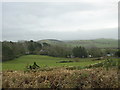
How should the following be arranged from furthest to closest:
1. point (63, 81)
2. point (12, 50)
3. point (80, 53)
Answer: point (80, 53) < point (12, 50) < point (63, 81)

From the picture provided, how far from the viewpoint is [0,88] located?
4.69m

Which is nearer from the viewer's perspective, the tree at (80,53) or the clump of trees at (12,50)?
the clump of trees at (12,50)

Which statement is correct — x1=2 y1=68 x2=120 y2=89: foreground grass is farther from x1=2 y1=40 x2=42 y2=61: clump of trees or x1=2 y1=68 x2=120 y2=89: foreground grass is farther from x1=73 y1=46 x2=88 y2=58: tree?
x1=73 y1=46 x2=88 y2=58: tree

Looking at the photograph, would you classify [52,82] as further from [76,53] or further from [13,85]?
[76,53]

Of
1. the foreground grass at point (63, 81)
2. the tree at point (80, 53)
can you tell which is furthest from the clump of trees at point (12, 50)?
the foreground grass at point (63, 81)

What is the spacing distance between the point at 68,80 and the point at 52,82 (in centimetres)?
52

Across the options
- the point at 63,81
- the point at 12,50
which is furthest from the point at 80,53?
the point at 63,81

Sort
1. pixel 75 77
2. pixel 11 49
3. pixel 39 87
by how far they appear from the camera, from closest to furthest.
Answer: pixel 39 87 < pixel 75 77 < pixel 11 49

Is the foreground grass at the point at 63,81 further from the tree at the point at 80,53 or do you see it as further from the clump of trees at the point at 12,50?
the tree at the point at 80,53

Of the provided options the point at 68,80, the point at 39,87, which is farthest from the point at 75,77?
the point at 39,87

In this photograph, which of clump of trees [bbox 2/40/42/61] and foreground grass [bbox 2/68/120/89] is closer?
foreground grass [bbox 2/68/120/89]

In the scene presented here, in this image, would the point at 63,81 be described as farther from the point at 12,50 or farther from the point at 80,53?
the point at 80,53

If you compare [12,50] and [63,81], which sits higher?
[12,50]

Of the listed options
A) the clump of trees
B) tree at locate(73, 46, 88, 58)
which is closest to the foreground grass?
the clump of trees
